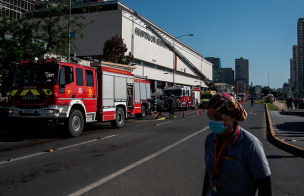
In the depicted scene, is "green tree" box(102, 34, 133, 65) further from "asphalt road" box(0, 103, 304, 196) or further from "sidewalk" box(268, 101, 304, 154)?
"asphalt road" box(0, 103, 304, 196)

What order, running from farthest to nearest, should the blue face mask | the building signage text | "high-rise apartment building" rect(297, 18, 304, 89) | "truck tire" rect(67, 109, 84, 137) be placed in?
"high-rise apartment building" rect(297, 18, 304, 89) → the building signage text → "truck tire" rect(67, 109, 84, 137) → the blue face mask

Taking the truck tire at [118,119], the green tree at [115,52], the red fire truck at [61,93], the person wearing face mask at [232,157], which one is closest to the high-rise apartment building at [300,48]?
the green tree at [115,52]

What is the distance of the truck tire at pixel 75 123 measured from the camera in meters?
11.2

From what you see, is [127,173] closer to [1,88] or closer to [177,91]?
[1,88]

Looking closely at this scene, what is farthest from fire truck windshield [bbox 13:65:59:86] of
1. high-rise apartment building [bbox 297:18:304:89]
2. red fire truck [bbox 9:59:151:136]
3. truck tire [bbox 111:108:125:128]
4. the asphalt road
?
high-rise apartment building [bbox 297:18:304:89]

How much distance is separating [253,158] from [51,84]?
32.8 feet

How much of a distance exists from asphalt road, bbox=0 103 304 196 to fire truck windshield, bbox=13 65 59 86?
2730mm

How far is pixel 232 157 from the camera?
84.5 inches

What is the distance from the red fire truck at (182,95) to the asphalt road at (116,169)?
24.0 metres

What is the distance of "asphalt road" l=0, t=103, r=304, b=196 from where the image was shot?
4805mm

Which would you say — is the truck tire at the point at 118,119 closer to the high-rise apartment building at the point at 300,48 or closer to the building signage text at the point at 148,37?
the building signage text at the point at 148,37

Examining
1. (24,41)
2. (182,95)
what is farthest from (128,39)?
(24,41)

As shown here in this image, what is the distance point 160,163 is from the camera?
6684 millimetres

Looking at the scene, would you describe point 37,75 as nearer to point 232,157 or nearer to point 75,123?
point 75,123
